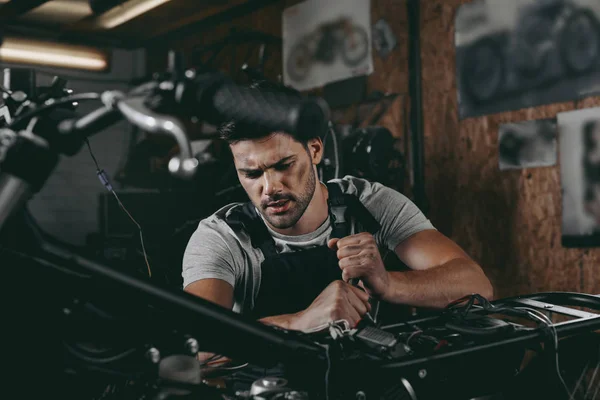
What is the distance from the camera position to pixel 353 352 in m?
0.93

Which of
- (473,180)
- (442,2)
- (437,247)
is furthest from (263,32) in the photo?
(437,247)

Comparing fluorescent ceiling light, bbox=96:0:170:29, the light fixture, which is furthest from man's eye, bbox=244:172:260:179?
the light fixture

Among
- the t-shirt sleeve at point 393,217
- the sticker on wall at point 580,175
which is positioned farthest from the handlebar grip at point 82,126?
the sticker on wall at point 580,175

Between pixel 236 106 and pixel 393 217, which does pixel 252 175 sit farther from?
pixel 236 106

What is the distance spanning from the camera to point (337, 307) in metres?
1.25

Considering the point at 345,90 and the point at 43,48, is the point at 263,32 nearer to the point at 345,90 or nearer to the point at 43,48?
the point at 345,90

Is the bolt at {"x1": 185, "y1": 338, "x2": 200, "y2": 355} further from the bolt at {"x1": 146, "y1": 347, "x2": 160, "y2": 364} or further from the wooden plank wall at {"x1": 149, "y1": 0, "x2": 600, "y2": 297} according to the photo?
the wooden plank wall at {"x1": 149, "y1": 0, "x2": 600, "y2": 297}

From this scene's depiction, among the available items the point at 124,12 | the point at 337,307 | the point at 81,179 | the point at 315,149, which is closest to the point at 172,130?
the point at 337,307

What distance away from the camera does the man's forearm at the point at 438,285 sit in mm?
1559

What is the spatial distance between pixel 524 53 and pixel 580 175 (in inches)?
26.4

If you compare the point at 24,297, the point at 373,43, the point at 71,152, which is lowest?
the point at 24,297

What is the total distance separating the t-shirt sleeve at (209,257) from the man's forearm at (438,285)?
0.51 meters

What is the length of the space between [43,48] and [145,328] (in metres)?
4.90

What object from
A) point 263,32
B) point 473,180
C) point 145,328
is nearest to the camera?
point 145,328
